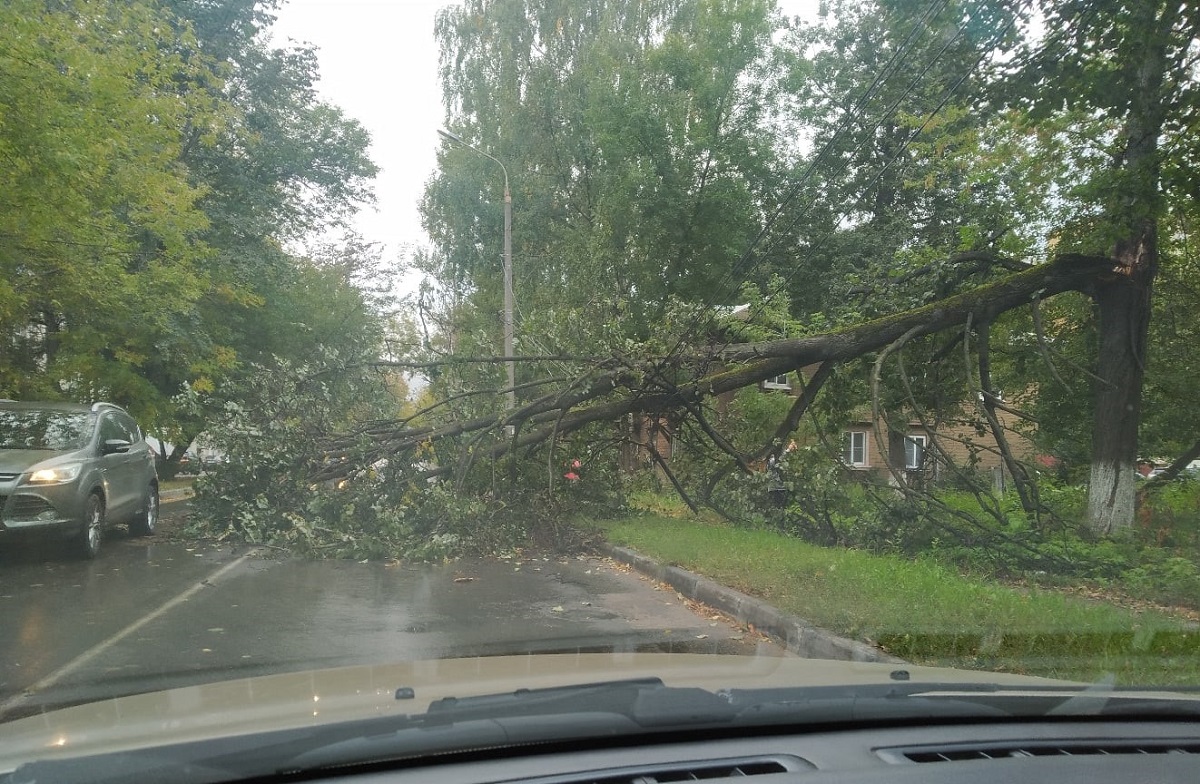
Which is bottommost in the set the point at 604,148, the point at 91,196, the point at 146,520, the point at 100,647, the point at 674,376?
the point at 100,647

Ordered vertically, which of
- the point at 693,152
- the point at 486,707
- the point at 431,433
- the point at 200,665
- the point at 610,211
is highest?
the point at 693,152

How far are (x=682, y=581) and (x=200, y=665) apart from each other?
519 centimetres

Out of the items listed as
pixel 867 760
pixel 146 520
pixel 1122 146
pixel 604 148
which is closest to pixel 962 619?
pixel 867 760

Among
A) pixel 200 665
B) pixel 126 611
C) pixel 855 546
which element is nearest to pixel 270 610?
pixel 126 611

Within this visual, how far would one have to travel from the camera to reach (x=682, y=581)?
10289 millimetres

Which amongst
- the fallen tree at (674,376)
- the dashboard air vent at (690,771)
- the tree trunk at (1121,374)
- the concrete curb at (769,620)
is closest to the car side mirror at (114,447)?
the fallen tree at (674,376)

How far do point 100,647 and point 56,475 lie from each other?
431cm

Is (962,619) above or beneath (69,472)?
beneath

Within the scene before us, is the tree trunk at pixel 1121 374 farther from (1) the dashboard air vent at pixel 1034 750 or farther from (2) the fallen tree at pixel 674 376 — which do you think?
(1) the dashboard air vent at pixel 1034 750

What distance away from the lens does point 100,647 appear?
274 inches

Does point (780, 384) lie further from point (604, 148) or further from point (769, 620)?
point (769, 620)

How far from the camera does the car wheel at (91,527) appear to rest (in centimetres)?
1098

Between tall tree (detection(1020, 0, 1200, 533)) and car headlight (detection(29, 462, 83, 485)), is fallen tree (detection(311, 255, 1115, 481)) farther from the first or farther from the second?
car headlight (detection(29, 462, 83, 485))

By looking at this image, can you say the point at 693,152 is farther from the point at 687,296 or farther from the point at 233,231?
the point at 233,231
